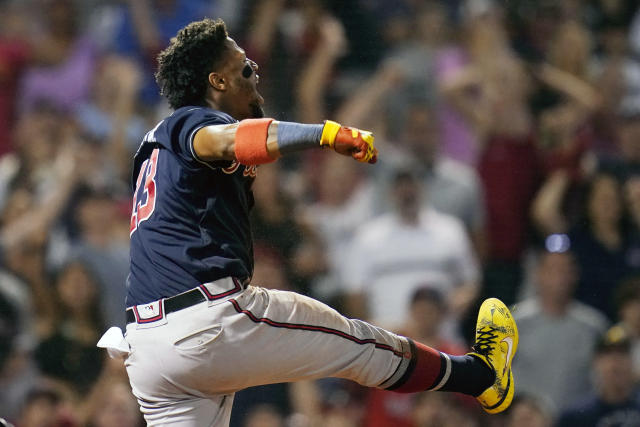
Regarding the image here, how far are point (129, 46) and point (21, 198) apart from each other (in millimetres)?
1338

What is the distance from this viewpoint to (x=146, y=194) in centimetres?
316

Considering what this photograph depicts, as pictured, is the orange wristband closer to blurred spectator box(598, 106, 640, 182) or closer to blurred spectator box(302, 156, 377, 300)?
blurred spectator box(302, 156, 377, 300)

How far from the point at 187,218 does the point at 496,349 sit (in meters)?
1.26

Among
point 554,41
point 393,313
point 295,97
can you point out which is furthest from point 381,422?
point 554,41

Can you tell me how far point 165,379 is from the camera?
120 inches

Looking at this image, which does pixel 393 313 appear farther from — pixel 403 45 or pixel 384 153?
pixel 403 45

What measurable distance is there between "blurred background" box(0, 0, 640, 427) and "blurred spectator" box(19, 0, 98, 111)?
2cm

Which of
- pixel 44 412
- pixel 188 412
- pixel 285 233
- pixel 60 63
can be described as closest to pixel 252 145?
pixel 188 412

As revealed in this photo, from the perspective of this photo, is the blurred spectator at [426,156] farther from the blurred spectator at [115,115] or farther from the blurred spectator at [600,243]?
the blurred spectator at [115,115]

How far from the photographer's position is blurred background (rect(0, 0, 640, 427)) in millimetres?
5750

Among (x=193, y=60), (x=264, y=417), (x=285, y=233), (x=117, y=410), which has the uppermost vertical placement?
(x=193, y=60)

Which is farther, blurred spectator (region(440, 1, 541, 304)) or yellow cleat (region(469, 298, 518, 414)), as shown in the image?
blurred spectator (region(440, 1, 541, 304))

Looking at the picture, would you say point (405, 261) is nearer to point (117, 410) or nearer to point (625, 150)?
point (625, 150)

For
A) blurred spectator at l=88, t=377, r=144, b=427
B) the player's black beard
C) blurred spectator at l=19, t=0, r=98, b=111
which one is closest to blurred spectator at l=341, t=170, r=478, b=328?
blurred spectator at l=88, t=377, r=144, b=427
